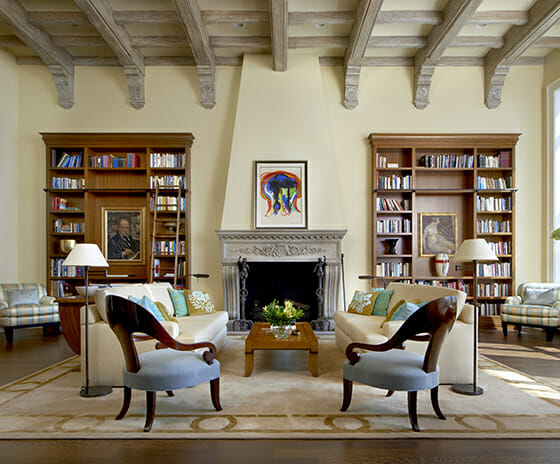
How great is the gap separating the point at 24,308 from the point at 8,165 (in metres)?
2.58

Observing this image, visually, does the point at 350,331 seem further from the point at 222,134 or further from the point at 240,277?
the point at 222,134

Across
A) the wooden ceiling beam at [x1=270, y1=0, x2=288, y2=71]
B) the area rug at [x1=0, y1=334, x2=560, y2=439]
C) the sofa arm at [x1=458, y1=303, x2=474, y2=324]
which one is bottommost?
the area rug at [x1=0, y1=334, x2=560, y2=439]

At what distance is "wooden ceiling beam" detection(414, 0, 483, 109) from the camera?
5.23 meters

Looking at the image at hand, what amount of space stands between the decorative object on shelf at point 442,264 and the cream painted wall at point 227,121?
3.81 ft

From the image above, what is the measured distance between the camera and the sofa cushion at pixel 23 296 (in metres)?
5.93

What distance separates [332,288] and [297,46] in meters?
4.02

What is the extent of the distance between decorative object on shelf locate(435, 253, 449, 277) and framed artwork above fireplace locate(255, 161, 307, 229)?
2.38m

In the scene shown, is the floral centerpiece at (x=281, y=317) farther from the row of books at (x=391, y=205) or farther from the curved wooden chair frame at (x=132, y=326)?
the row of books at (x=391, y=205)

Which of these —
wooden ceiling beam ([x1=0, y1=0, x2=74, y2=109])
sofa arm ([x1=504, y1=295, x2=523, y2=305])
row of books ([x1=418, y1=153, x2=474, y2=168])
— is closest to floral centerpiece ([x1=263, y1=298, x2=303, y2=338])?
sofa arm ([x1=504, y1=295, x2=523, y2=305])

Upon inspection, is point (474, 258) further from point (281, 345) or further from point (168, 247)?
point (168, 247)

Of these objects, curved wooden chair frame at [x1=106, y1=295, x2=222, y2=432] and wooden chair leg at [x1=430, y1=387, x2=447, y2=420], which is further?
wooden chair leg at [x1=430, y1=387, x2=447, y2=420]

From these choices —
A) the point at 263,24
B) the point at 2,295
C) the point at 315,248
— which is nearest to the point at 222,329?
the point at 315,248

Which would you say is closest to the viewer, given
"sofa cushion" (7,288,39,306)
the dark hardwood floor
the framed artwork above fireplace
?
the dark hardwood floor

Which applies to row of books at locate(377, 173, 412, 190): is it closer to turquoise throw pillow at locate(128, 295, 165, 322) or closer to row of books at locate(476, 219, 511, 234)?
row of books at locate(476, 219, 511, 234)
